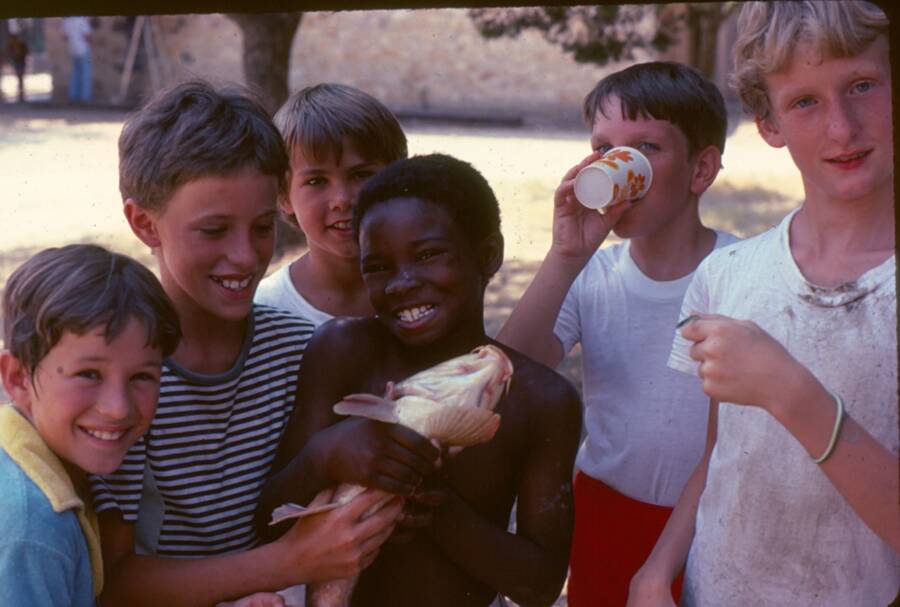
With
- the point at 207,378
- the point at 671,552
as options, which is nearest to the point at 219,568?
the point at 207,378

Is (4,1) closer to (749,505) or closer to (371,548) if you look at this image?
(371,548)

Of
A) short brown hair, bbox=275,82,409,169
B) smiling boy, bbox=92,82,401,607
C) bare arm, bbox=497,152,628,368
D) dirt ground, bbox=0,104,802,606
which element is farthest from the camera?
dirt ground, bbox=0,104,802,606

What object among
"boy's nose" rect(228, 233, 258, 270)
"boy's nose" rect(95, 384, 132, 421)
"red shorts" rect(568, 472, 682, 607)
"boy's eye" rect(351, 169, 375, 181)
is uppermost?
"boy's eye" rect(351, 169, 375, 181)

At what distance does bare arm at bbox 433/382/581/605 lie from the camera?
1.70 metres

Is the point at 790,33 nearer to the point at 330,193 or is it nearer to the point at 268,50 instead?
the point at 330,193

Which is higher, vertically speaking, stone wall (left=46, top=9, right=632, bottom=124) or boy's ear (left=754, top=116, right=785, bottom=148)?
boy's ear (left=754, top=116, right=785, bottom=148)

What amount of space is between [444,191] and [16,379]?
76 centimetres

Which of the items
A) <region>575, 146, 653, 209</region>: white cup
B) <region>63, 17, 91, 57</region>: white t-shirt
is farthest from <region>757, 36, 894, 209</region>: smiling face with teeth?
<region>63, 17, 91, 57</region>: white t-shirt

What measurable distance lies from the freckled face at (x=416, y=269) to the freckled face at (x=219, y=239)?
0.80 feet

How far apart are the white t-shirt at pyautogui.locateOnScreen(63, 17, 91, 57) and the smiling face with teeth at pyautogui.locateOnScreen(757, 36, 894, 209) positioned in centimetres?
1538

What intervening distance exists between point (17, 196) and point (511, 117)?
775 centimetres

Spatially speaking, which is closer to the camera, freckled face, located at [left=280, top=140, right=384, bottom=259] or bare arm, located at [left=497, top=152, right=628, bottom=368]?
bare arm, located at [left=497, top=152, right=628, bottom=368]

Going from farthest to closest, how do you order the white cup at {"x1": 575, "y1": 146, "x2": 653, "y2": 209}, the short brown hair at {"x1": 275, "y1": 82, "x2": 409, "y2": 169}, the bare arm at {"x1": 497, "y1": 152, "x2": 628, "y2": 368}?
the short brown hair at {"x1": 275, "y1": 82, "x2": 409, "y2": 169}
the bare arm at {"x1": 497, "y1": 152, "x2": 628, "y2": 368}
the white cup at {"x1": 575, "y1": 146, "x2": 653, "y2": 209}

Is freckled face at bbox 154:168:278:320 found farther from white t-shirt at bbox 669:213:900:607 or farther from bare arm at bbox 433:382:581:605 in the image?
white t-shirt at bbox 669:213:900:607
